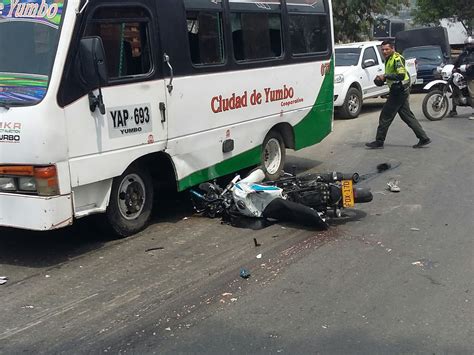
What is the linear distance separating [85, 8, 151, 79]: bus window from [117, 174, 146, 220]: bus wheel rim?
1055 mm

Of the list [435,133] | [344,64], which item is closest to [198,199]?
[435,133]

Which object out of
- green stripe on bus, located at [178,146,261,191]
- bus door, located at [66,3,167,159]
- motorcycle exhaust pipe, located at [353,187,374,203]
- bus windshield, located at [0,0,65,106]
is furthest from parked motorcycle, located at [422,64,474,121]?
bus windshield, located at [0,0,65,106]

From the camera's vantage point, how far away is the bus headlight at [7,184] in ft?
16.5

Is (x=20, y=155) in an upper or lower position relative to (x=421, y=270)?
upper

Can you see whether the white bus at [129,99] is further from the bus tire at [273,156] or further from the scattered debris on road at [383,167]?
the scattered debris on road at [383,167]

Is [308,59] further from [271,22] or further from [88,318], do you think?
[88,318]

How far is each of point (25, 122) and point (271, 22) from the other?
408cm

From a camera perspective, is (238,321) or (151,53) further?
(151,53)

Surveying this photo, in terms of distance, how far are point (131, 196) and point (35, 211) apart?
119cm

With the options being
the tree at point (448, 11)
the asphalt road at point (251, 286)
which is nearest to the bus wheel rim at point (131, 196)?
the asphalt road at point (251, 286)

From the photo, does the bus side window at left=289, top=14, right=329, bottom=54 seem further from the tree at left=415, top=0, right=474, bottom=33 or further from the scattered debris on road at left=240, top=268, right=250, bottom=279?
the tree at left=415, top=0, right=474, bottom=33

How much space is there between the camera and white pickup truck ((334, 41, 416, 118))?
14938mm

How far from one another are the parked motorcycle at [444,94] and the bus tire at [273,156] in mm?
6704

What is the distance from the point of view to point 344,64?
52.2ft
